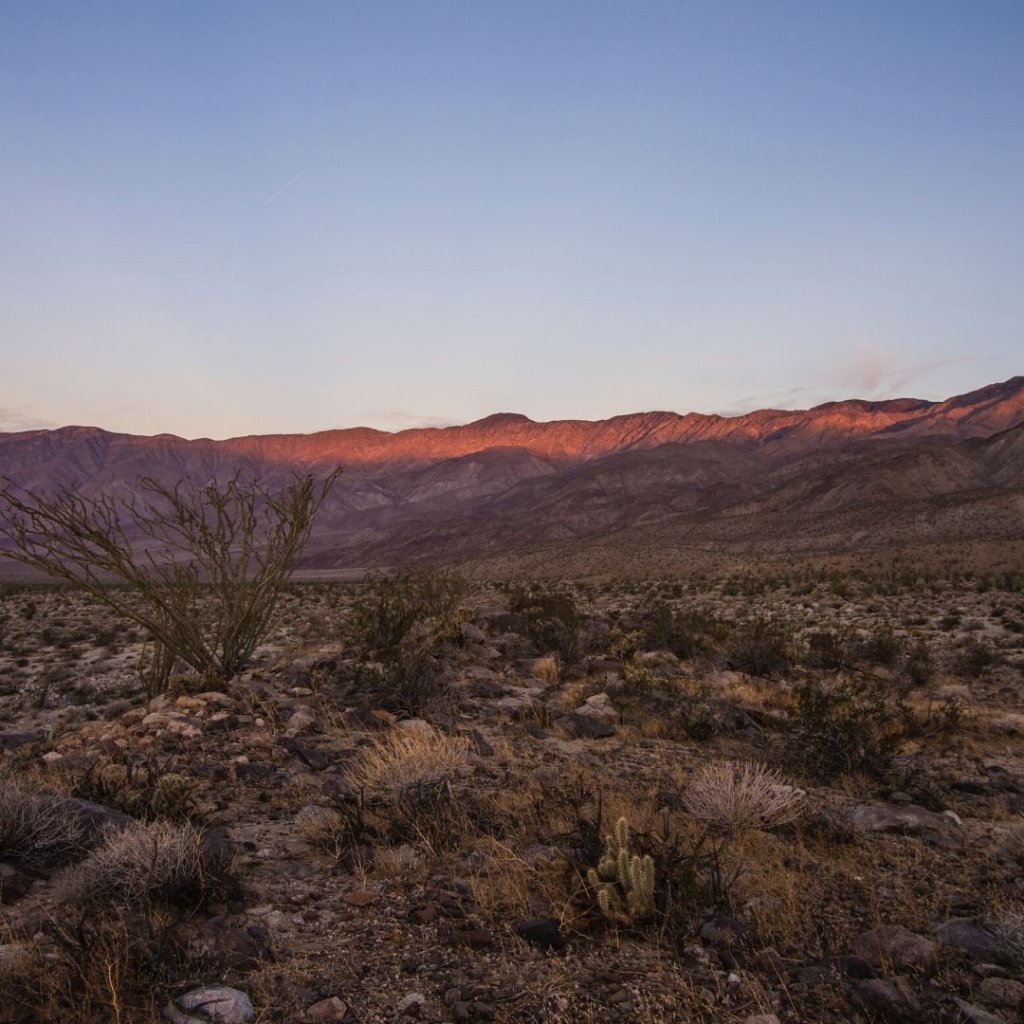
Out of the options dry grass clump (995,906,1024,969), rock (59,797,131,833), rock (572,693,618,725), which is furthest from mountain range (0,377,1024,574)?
dry grass clump (995,906,1024,969)

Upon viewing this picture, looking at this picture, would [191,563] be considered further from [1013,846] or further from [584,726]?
[1013,846]

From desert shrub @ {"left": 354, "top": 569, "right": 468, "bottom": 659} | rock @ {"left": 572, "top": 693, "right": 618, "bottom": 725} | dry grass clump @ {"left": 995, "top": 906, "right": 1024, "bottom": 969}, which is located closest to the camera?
dry grass clump @ {"left": 995, "top": 906, "right": 1024, "bottom": 969}

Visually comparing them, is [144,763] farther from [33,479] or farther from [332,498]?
[33,479]

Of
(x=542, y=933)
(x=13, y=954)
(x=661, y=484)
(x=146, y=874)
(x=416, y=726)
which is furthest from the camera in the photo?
(x=661, y=484)

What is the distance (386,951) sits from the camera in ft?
10.1

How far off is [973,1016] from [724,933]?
95 centimetres

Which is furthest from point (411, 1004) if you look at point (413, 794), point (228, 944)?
point (413, 794)

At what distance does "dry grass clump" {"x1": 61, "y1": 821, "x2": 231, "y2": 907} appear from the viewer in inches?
129

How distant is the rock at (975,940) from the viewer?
2930 mm

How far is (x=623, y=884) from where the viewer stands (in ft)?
11.1

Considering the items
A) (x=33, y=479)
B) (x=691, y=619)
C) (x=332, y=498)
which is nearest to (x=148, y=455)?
(x=33, y=479)

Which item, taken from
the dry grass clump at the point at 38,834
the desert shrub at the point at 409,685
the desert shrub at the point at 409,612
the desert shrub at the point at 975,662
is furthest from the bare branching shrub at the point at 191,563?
the desert shrub at the point at 975,662

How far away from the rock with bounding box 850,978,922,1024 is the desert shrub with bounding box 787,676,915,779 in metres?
3.00

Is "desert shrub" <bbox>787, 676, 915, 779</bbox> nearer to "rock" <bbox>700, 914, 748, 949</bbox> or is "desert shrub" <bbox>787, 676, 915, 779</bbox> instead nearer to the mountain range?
"rock" <bbox>700, 914, 748, 949</bbox>
